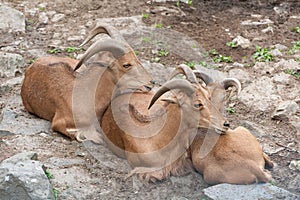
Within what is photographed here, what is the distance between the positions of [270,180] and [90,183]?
179 cm

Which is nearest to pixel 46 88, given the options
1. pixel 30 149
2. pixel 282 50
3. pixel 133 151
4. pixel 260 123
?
pixel 30 149

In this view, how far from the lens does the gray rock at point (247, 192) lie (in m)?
6.16

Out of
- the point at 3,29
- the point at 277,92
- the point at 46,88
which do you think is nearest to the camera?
the point at 46,88

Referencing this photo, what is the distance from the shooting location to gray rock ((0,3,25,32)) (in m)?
10.4

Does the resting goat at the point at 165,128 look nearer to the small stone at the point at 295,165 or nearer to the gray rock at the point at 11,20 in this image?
the small stone at the point at 295,165

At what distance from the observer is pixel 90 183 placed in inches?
259

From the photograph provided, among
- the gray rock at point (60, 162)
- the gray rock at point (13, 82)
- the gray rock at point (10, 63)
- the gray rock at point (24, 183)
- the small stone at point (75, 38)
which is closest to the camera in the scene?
the gray rock at point (24, 183)

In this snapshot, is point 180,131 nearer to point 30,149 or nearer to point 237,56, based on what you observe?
point 30,149

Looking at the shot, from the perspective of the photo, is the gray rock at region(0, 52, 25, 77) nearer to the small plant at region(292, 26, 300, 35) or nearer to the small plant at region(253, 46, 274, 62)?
the small plant at region(253, 46, 274, 62)

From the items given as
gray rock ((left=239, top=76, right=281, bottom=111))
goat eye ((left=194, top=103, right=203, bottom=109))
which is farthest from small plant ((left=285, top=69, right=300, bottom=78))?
goat eye ((left=194, top=103, right=203, bottom=109))

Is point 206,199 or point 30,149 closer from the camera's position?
point 206,199

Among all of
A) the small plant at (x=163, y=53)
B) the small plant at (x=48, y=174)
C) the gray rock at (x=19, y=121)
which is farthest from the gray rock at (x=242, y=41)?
the small plant at (x=48, y=174)

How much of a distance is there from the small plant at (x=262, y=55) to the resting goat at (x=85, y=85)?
106 inches

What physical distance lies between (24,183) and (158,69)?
3.75m
